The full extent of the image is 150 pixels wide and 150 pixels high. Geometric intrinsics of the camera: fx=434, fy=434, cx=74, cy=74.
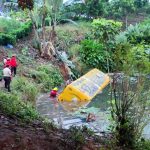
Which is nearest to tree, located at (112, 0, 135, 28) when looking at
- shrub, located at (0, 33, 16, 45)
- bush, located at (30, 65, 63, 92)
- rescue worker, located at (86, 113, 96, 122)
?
shrub, located at (0, 33, 16, 45)

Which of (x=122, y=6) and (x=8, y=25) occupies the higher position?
(x=122, y=6)

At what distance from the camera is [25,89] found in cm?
1839

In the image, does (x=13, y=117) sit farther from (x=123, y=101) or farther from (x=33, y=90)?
(x=33, y=90)

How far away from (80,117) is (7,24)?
1570 centimetres

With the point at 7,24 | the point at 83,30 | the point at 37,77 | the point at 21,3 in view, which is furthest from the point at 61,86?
the point at 21,3

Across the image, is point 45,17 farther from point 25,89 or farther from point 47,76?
point 25,89

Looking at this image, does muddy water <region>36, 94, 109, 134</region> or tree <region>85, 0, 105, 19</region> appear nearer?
muddy water <region>36, 94, 109, 134</region>

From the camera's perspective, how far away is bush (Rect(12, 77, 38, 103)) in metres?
18.1

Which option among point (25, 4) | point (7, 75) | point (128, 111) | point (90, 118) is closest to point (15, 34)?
point (7, 75)

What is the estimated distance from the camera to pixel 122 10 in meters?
40.9

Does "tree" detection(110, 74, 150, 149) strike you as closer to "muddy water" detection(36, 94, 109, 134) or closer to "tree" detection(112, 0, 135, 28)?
"muddy water" detection(36, 94, 109, 134)

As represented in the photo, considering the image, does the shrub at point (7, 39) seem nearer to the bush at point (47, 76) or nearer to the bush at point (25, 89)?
the bush at point (47, 76)

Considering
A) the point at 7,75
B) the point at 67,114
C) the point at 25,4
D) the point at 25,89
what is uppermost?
the point at 25,4

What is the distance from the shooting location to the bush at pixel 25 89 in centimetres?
1812
